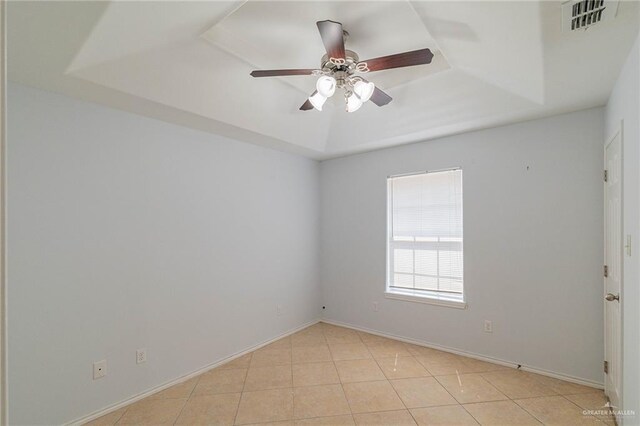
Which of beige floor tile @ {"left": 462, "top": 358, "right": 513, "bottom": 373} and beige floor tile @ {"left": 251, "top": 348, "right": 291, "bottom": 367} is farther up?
beige floor tile @ {"left": 462, "top": 358, "right": 513, "bottom": 373}

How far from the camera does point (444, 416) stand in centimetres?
224

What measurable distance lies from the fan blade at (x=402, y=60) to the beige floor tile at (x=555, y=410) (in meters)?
2.69

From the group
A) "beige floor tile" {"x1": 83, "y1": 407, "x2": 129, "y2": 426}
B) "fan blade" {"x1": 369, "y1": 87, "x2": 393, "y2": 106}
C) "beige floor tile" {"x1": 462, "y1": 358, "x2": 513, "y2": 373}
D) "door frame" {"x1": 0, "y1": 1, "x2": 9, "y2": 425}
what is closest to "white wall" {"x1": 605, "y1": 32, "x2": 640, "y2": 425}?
"beige floor tile" {"x1": 462, "y1": 358, "x2": 513, "y2": 373}

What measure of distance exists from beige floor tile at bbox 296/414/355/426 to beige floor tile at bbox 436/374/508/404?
3.19 feet

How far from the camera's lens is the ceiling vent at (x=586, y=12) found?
4.77ft

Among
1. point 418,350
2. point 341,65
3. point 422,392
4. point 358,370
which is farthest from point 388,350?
point 341,65

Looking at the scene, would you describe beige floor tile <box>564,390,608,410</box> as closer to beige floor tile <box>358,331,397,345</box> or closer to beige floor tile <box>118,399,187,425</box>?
beige floor tile <box>358,331,397,345</box>

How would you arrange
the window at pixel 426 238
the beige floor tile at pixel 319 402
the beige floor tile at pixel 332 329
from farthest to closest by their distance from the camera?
the beige floor tile at pixel 332 329, the window at pixel 426 238, the beige floor tile at pixel 319 402

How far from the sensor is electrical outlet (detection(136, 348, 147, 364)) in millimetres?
2561

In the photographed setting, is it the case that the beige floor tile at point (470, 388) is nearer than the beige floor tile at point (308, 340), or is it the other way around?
the beige floor tile at point (470, 388)

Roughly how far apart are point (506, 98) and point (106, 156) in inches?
137

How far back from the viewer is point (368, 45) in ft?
7.69

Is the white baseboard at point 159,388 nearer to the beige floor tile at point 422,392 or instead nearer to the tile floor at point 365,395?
the tile floor at point 365,395

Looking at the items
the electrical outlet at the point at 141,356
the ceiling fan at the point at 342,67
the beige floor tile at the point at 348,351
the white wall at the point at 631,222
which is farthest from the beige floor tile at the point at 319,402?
the ceiling fan at the point at 342,67
